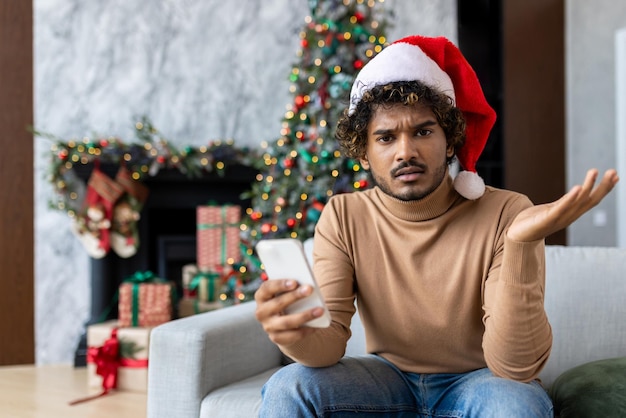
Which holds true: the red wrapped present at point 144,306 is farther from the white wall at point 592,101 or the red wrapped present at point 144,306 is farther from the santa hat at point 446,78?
the white wall at point 592,101

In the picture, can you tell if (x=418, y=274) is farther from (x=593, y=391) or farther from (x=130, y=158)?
(x=130, y=158)

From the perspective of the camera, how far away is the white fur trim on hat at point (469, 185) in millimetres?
1476

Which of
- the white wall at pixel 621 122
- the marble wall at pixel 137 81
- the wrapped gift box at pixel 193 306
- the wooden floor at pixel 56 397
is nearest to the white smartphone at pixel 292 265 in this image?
the wooden floor at pixel 56 397

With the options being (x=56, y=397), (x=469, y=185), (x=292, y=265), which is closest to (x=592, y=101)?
(x=469, y=185)

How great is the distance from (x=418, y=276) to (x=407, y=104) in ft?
1.25

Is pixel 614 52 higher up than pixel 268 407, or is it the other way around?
pixel 614 52

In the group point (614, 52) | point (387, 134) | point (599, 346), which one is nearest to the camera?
point (387, 134)

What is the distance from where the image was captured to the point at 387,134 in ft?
4.81

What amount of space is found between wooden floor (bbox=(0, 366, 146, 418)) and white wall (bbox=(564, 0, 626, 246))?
329cm

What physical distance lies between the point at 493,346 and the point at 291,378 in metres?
0.40

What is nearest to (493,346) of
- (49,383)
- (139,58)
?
(49,383)

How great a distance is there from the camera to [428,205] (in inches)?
59.4

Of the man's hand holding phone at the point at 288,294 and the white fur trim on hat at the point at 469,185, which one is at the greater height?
the white fur trim on hat at the point at 469,185

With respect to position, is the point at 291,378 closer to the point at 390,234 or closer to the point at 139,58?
the point at 390,234
